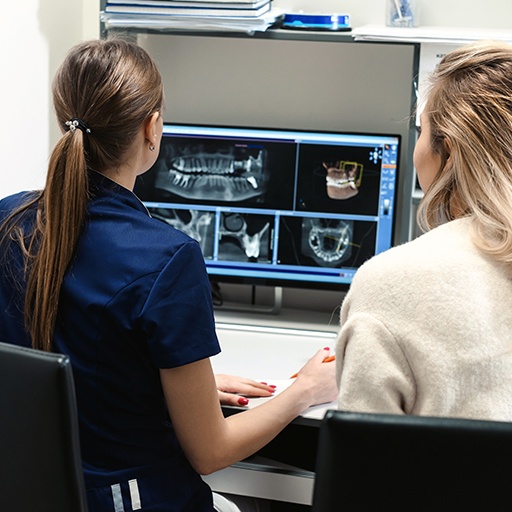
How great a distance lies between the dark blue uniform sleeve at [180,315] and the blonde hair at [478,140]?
0.37 metres

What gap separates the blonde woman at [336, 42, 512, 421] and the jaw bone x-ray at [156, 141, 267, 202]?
1.13 metres

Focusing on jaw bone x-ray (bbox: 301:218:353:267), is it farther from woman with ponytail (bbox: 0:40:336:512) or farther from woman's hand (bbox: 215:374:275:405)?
woman with ponytail (bbox: 0:40:336:512)

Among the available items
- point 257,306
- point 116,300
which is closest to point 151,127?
point 116,300

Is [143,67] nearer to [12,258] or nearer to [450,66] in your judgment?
[12,258]

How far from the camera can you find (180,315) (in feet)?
4.11

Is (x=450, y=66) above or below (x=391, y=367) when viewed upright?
above

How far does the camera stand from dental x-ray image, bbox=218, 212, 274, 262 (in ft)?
7.63

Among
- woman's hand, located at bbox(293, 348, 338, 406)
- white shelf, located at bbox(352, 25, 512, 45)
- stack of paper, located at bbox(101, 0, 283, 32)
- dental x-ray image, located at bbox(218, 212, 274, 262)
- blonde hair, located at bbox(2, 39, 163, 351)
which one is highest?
stack of paper, located at bbox(101, 0, 283, 32)

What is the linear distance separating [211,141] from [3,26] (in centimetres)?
59

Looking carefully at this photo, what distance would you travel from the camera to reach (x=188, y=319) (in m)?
1.26

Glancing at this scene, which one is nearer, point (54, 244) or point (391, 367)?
point (391, 367)

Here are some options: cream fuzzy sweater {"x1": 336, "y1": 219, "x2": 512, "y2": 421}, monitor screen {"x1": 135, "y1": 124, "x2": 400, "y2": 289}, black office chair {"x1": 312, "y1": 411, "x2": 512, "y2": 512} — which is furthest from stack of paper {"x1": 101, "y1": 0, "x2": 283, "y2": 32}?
black office chair {"x1": 312, "y1": 411, "x2": 512, "y2": 512}

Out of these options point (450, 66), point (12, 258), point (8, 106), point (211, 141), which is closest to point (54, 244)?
point (12, 258)

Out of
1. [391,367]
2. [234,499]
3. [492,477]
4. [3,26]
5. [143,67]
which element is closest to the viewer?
[492,477]
